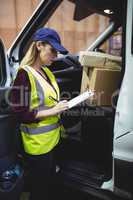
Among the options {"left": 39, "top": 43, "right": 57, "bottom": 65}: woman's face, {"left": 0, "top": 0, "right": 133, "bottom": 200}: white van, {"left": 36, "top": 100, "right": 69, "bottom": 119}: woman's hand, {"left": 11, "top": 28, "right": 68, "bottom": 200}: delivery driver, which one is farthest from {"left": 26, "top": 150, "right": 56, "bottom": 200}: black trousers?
{"left": 39, "top": 43, "right": 57, "bottom": 65}: woman's face

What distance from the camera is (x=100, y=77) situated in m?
2.32

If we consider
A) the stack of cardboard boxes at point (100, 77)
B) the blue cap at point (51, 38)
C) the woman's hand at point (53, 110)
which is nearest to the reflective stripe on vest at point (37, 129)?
the woman's hand at point (53, 110)

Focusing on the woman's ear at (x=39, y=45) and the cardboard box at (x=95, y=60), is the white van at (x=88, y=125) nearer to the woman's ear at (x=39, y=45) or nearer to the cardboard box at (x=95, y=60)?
the cardboard box at (x=95, y=60)

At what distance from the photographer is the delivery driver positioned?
2.04 metres

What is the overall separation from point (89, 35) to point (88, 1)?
21.7 ft

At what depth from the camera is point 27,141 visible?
220 centimetres

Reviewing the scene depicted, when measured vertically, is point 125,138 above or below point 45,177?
above

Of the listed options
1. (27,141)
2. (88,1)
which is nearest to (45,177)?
(27,141)

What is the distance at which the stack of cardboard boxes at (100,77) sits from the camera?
2.33 meters

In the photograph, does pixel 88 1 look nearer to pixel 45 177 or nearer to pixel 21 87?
pixel 21 87

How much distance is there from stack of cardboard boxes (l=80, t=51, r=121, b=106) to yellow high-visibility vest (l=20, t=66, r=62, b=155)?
316 millimetres

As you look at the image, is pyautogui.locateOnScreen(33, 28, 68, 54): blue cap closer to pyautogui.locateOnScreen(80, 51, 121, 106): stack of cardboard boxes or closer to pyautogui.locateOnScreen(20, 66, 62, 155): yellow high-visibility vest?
pyautogui.locateOnScreen(20, 66, 62, 155): yellow high-visibility vest

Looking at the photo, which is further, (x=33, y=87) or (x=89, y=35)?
(x=89, y=35)

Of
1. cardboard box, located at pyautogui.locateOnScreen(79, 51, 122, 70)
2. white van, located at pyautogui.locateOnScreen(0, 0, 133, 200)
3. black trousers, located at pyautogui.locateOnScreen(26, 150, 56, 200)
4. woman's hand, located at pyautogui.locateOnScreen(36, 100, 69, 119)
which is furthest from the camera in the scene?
cardboard box, located at pyautogui.locateOnScreen(79, 51, 122, 70)
